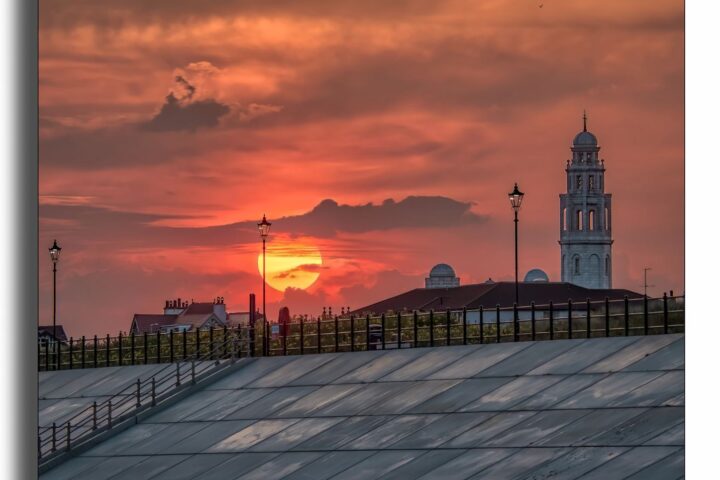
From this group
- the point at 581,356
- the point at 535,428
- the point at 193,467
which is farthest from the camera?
the point at 581,356

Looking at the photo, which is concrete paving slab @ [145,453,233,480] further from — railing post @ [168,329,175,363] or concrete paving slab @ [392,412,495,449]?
railing post @ [168,329,175,363]

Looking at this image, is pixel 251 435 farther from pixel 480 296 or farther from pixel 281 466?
pixel 480 296

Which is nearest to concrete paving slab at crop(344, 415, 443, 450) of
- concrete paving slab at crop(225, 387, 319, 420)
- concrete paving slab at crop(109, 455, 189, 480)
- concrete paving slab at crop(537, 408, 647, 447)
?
concrete paving slab at crop(537, 408, 647, 447)

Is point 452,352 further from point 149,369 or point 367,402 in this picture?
point 149,369

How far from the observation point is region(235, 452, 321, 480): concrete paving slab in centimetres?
2768

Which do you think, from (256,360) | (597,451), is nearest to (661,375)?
(597,451)

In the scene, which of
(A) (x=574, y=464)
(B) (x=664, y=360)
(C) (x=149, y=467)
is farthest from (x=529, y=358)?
(C) (x=149, y=467)

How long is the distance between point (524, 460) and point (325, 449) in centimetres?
504

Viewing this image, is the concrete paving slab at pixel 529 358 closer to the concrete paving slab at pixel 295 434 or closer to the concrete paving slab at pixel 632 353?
the concrete paving slab at pixel 632 353

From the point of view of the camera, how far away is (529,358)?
31.6m

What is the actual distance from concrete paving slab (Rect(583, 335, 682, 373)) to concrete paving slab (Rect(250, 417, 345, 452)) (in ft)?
17.8

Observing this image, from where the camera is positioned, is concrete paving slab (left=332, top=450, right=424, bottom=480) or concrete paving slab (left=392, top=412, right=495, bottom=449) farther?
concrete paving slab (left=392, top=412, right=495, bottom=449)

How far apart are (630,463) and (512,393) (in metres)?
6.38

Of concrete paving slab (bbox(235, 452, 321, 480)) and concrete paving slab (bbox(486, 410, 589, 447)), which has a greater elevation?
concrete paving slab (bbox(486, 410, 589, 447))
